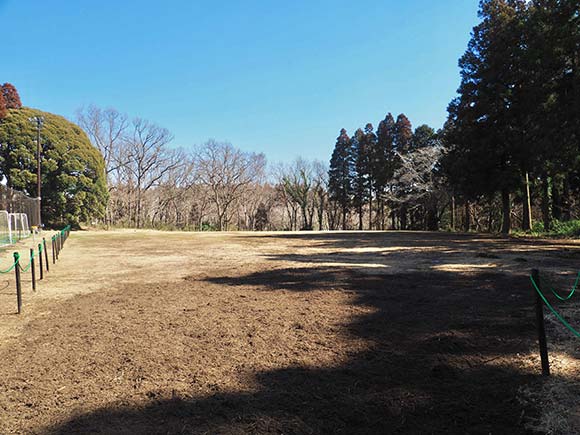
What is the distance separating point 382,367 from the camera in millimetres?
3197

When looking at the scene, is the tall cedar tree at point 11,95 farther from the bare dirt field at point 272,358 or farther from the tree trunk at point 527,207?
the tree trunk at point 527,207

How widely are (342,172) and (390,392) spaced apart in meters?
43.6

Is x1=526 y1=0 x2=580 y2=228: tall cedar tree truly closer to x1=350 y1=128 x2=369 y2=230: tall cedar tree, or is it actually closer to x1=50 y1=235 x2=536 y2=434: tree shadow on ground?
x1=50 y1=235 x2=536 y2=434: tree shadow on ground

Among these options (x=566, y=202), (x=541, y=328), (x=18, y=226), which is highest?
(x=566, y=202)

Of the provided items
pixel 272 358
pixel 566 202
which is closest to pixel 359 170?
pixel 566 202

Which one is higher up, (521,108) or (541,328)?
(521,108)

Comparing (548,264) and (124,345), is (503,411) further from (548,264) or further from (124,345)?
(548,264)

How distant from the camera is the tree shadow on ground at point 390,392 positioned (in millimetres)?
2340

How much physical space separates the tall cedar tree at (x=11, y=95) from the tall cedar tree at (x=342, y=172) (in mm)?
Result: 33534

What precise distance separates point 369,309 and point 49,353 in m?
4.01

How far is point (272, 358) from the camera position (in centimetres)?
346

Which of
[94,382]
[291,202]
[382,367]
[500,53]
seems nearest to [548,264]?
[382,367]

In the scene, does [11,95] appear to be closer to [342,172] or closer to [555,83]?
[342,172]

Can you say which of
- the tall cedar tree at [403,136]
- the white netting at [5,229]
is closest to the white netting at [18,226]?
the white netting at [5,229]
